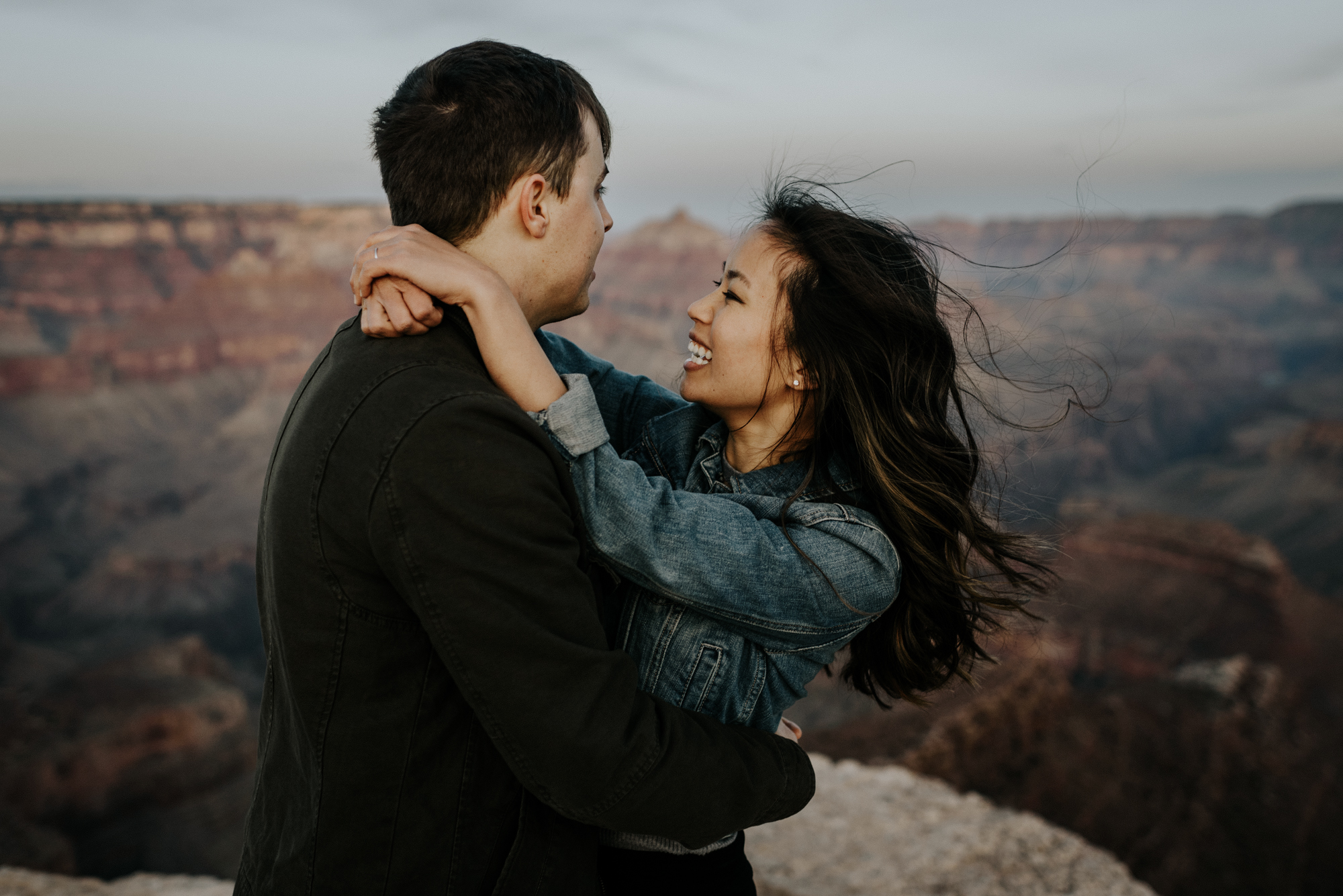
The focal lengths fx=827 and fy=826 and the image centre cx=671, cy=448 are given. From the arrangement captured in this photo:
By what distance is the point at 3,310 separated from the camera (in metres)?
55.8

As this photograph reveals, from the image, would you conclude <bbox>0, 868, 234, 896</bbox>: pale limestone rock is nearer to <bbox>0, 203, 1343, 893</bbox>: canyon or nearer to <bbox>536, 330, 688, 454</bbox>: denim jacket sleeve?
<bbox>536, 330, 688, 454</bbox>: denim jacket sleeve

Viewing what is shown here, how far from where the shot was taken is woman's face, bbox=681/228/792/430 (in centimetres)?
199

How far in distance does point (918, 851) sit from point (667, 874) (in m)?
5.90

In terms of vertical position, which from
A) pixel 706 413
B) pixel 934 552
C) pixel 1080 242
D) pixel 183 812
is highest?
pixel 1080 242

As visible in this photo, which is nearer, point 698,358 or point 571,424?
point 571,424

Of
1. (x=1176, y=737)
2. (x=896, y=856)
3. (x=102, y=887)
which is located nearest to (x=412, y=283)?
(x=102, y=887)

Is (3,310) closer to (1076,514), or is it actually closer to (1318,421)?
(1076,514)

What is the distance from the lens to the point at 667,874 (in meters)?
1.75

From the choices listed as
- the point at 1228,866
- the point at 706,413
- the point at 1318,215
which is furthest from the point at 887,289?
the point at 1318,215

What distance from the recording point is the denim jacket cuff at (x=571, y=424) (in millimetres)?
1490

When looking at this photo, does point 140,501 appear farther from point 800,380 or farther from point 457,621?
point 457,621

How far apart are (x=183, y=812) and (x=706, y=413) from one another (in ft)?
77.3

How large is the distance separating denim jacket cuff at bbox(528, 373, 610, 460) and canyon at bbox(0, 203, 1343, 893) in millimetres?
1082

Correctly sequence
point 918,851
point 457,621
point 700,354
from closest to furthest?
point 457,621 < point 700,354 < point 918,851
